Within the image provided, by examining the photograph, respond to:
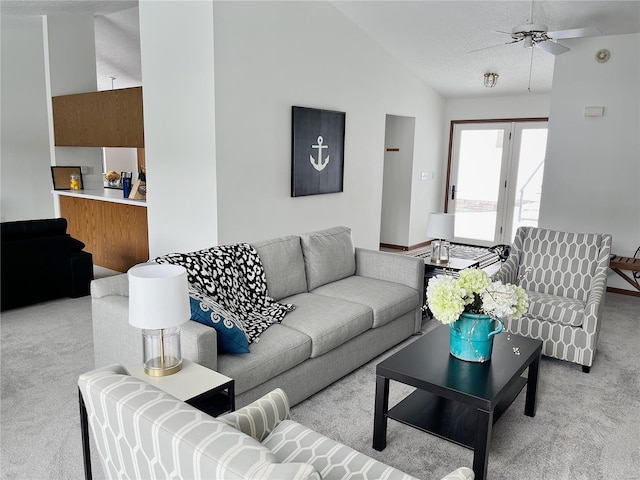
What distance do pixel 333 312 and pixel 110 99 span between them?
4.10 m

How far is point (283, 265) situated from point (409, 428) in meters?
1.37

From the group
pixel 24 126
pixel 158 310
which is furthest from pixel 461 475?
pixel 24 126

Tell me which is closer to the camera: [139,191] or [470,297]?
[470,297]

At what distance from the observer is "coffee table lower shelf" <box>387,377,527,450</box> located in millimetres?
2320

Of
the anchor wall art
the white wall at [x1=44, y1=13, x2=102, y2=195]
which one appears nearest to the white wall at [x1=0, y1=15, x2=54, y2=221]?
the white wall at [x1=44, y1=13, x2=102, y2=195]

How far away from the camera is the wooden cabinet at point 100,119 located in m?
5.34

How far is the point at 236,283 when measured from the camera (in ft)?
10.0

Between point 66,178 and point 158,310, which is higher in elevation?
point 66,178

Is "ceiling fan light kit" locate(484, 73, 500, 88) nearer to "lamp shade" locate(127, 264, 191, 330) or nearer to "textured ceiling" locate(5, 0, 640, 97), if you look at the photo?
"textured ceiling" locate(5, 0, 640, 97)

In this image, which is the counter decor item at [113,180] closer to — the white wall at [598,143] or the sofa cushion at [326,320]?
the sofa cushion at [326,320]

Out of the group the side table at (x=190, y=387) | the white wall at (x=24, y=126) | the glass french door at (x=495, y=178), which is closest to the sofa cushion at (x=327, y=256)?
the side table at (x=190, y=387)

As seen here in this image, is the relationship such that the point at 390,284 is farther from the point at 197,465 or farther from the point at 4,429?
the point at 197,465

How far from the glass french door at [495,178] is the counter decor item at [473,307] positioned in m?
5.71

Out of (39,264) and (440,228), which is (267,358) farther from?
(39,264)
